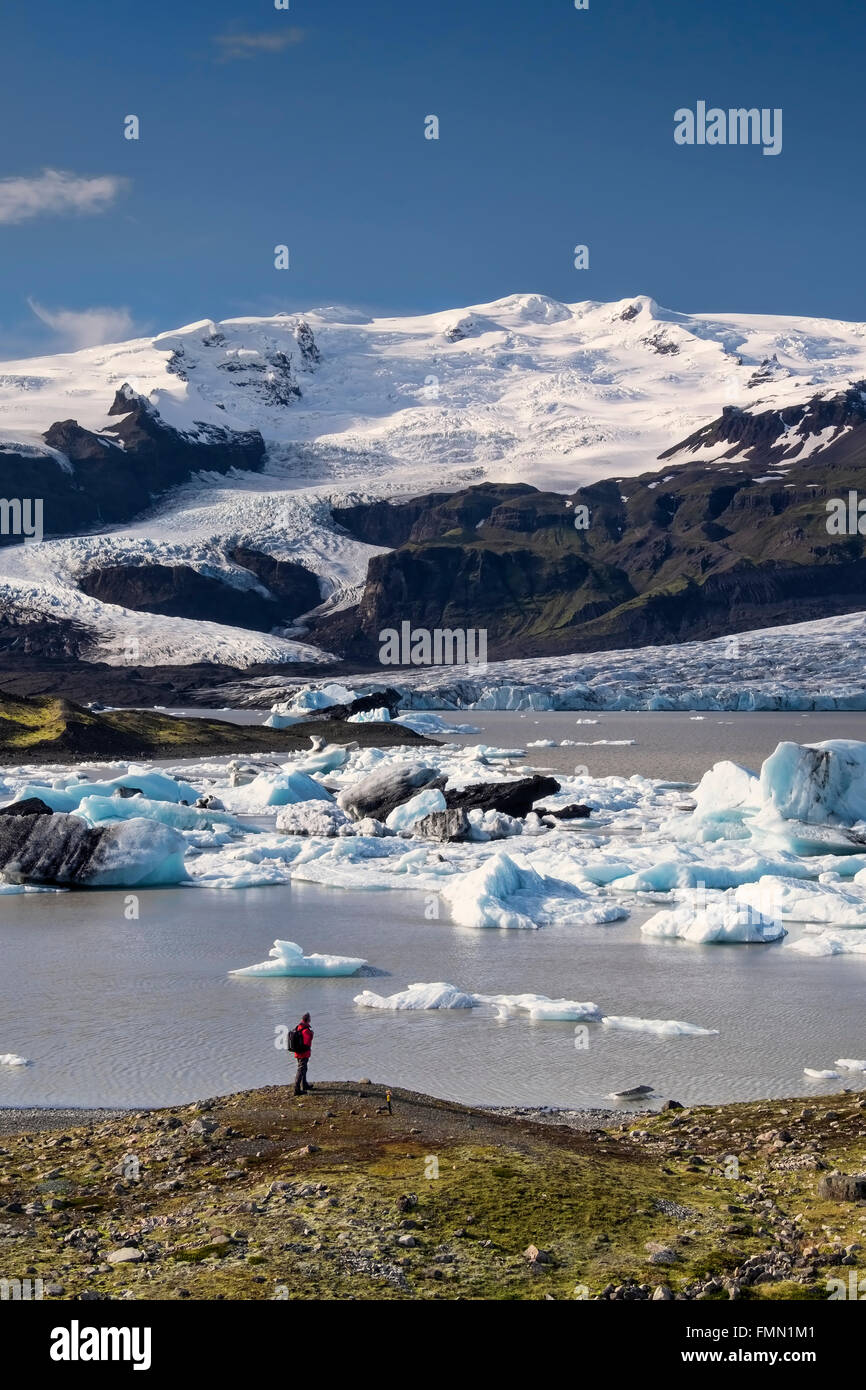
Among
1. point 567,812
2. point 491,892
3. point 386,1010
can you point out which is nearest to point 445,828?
point 567,812

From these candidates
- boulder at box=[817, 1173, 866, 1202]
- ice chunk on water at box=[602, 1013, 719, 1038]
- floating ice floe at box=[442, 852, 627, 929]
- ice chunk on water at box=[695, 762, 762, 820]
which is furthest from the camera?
ice chunk on water at box=[695, 762, 762, 820]

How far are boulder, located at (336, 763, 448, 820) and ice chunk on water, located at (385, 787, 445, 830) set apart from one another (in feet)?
3.96

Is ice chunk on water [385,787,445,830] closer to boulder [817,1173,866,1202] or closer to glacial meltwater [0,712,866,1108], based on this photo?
glacial meltwater [0,712,866,1108]

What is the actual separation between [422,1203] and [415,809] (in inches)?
1090

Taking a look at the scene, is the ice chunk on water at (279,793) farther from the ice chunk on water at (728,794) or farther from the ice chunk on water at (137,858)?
the ice chunk on water at (137,858)

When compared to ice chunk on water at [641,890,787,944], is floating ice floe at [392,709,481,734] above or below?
below

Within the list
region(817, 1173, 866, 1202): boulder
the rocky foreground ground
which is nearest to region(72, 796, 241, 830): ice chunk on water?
the rocky foreground ground

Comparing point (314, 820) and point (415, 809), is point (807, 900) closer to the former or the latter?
point (415, 809)

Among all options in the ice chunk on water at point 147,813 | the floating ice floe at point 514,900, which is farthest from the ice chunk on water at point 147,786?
the floating ice floe at point 514,900

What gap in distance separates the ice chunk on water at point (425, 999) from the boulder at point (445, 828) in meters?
16.6

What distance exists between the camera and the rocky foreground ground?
7344mm
